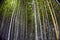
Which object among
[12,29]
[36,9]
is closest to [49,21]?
[36,9]

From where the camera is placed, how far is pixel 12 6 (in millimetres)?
1639

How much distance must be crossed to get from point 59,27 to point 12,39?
44cm

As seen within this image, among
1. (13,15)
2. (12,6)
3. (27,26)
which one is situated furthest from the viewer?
(12,6)

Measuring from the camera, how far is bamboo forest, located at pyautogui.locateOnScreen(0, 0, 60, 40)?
134 centimetres

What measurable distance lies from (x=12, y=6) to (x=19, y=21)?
25 centimetres

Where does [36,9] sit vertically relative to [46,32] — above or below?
above

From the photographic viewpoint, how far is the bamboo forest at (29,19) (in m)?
1.34

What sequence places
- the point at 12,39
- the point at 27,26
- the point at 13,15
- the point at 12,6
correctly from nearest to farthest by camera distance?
the point at 12,39 → the point at 27,26 → the point at 13,15 → the point at 12,6

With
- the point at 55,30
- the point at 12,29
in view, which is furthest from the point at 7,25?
the point at 55,30

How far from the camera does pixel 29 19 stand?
1.48 m

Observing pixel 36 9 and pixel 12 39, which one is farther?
pixel 36 9

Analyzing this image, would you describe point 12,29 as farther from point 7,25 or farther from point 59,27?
point 59,27

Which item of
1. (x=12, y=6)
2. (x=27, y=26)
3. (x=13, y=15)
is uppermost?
(x=12, y=6)

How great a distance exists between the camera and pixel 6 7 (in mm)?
1621
